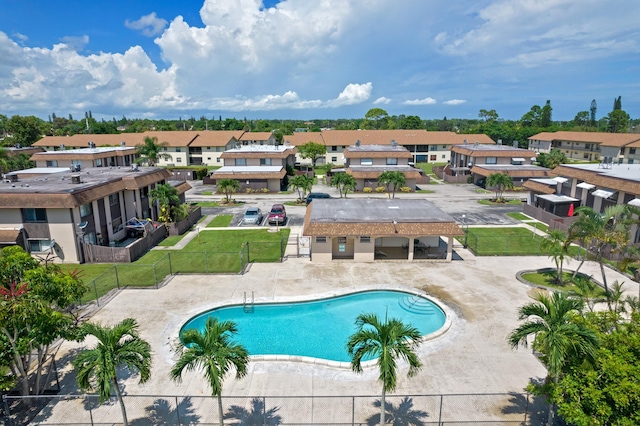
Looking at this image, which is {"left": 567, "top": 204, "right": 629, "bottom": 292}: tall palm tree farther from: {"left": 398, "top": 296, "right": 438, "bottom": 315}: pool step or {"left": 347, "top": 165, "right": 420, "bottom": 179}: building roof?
{"left": 347, "top": 165, "right": 420, "bottom": 179}: building roof

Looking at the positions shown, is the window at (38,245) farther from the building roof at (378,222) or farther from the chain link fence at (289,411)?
the building roof at (378,222)

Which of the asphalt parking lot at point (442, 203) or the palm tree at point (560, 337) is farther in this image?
the asphalt parking lot at point (442, 203)

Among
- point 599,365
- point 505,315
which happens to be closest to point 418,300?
point 505,315

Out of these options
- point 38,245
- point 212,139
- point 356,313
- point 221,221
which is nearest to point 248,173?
point 221,221

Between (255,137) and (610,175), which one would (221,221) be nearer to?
(610,175)

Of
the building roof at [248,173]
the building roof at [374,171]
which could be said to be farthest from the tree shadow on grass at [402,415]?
the building roof at [374,171]

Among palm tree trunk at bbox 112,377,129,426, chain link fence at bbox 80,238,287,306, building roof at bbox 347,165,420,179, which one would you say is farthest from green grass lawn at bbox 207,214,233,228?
palm tree trunk at bbox 112,377,129,426
